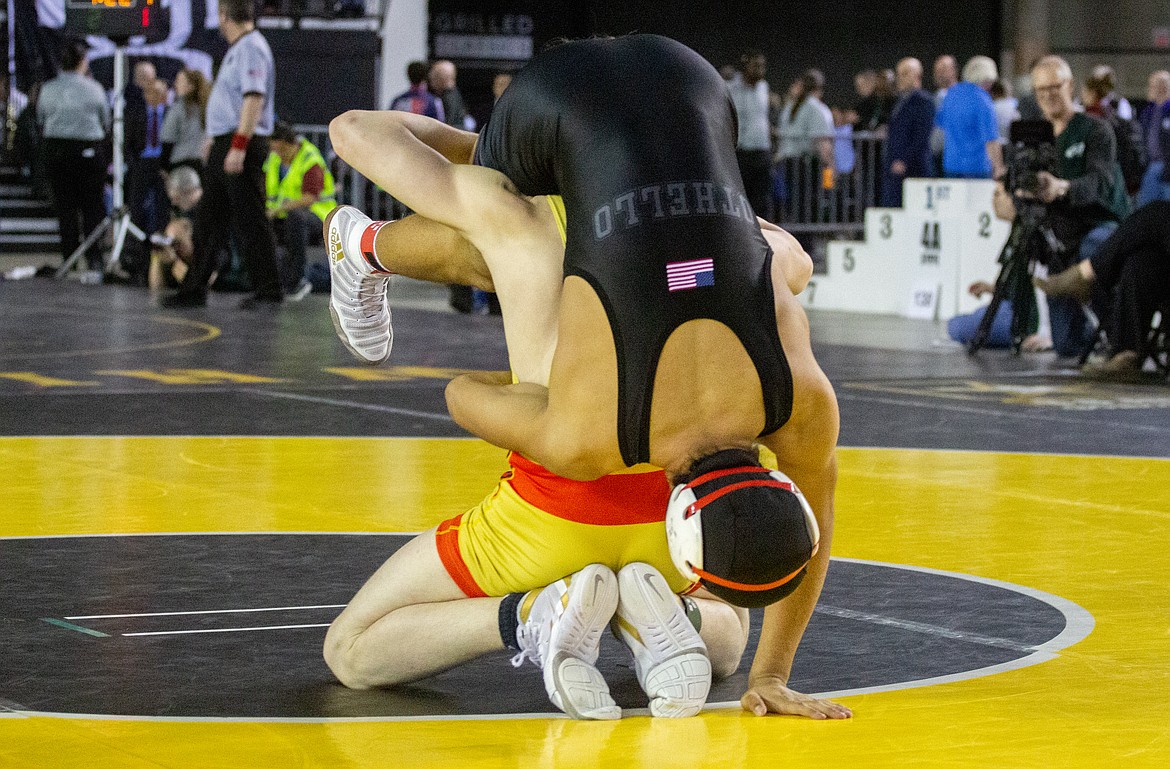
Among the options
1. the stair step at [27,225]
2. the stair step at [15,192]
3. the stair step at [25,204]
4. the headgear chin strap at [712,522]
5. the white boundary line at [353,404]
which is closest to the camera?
the headgear chin strap at [712,522]

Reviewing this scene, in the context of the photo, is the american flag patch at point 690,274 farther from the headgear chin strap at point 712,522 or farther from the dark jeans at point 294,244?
the dark jeans at point 294,244

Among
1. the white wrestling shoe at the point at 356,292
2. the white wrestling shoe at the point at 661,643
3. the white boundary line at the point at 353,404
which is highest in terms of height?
the white wrestling shoe at the point at 356,292

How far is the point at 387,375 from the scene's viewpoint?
9.05m

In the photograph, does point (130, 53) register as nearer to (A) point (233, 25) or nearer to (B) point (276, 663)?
(A) point (233, 25)

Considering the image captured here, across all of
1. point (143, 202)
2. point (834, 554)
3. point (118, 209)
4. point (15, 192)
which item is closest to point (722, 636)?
point (834, 554)

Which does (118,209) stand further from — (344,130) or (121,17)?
(344,130)

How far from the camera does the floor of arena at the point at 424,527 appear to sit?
2.99m

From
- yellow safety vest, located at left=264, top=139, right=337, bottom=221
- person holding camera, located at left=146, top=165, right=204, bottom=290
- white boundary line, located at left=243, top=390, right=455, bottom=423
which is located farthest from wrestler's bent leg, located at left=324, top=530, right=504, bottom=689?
yellow safety vest, located at left=264, top=139, right=337, bottom=221

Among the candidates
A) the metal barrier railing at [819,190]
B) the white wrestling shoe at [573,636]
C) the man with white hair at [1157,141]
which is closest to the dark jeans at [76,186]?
the metal barrier railing at [819,190]

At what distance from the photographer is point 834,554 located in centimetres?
467

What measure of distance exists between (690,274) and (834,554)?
181cm

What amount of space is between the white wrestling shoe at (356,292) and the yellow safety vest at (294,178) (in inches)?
416

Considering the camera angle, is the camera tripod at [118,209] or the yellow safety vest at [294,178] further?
the camera tripod at [118,209]

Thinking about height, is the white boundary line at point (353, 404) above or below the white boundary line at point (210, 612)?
below
